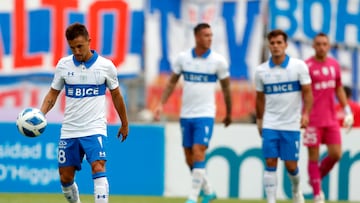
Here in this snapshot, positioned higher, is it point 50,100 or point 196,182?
Result: point 50,100

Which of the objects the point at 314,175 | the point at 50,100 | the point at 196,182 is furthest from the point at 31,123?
the point at 314,175

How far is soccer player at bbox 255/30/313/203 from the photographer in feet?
46.2

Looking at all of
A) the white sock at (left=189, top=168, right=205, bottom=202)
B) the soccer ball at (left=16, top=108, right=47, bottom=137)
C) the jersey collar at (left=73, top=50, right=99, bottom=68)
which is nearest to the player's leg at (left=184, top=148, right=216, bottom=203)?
the white sock at (left=189, top=168, right=205, bottom=202)

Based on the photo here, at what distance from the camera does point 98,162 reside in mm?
11969

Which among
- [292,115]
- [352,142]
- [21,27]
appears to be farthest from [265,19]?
A: [292,115]

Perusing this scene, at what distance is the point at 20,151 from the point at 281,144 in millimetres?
5016

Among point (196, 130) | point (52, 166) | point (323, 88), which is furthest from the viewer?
point (52, 166)

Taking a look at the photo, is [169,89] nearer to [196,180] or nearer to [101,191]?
[196,180]

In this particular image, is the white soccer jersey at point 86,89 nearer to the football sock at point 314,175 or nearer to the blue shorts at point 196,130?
the blue shorts at point 196,130

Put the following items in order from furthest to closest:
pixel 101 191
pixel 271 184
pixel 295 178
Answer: pixel 295 178 < pixel 271 184 < pixel 101 191

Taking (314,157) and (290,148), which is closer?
(290,148)

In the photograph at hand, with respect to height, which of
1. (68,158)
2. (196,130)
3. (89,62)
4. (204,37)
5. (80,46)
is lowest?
(68,158)

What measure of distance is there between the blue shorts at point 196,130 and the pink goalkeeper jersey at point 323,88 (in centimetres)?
160

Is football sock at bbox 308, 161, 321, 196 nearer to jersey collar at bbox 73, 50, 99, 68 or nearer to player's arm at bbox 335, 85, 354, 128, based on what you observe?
player's arm at bbox 335, 85, 354, 128
